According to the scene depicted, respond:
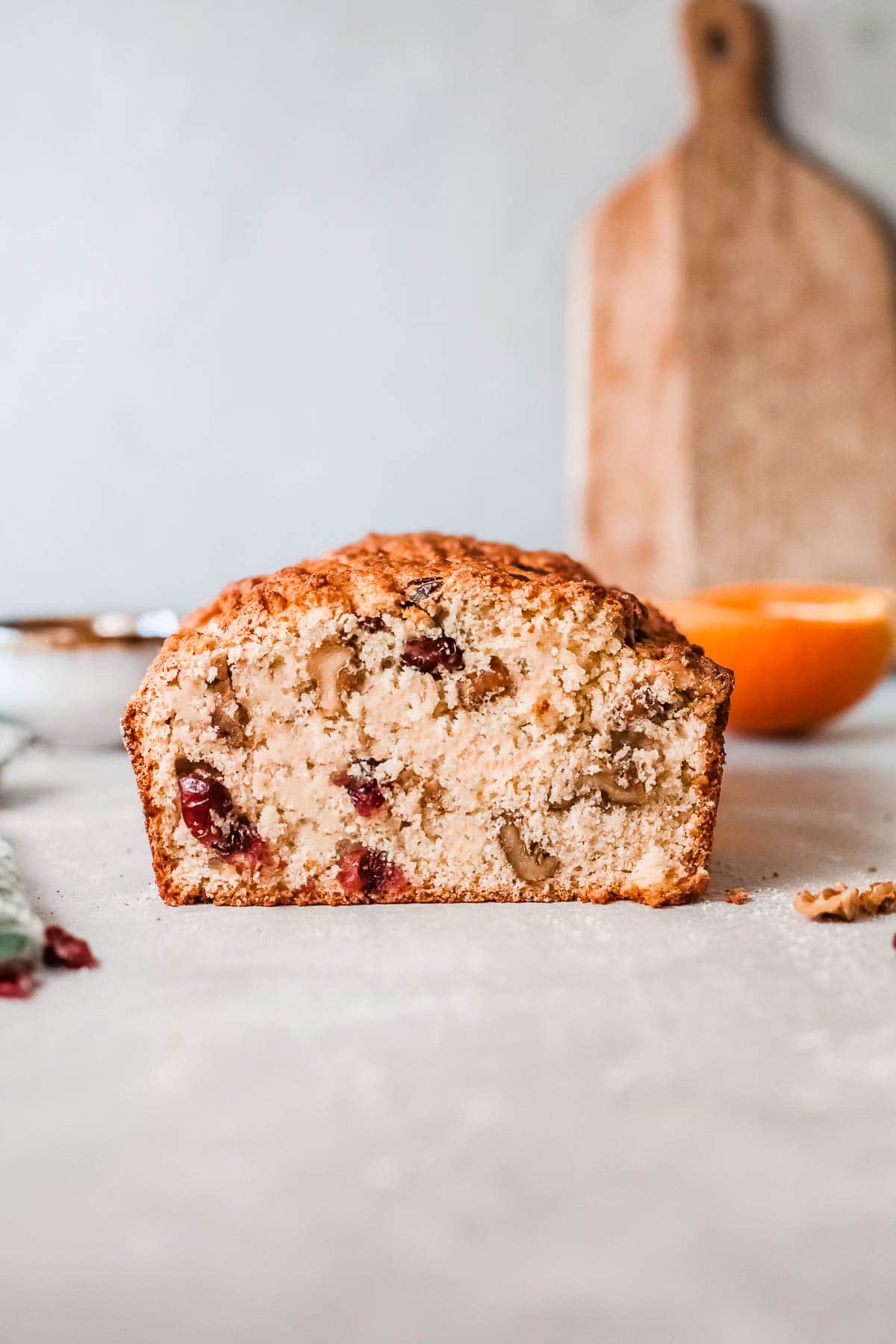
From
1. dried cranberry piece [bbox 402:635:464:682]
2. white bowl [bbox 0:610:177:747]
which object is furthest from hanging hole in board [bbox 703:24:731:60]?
dried cranberry piece [bbox 402:635:464:682]

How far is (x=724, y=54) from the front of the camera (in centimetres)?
404

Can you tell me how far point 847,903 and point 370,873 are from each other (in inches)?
26.3

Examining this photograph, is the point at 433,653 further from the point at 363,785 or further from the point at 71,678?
the point at 71,678

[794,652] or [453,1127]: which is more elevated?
[794,652]

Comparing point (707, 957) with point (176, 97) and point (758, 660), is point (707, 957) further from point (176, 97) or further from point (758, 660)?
point (176, 97)

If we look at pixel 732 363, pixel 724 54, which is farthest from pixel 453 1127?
pixel 724 54

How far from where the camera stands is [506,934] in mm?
1676

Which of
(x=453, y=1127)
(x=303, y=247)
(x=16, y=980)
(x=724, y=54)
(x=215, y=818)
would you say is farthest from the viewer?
(x=303, y=247)

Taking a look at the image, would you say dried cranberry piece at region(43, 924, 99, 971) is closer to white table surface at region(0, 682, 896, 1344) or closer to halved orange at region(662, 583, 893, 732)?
white table surface at region(0, 682, 896, 1344)

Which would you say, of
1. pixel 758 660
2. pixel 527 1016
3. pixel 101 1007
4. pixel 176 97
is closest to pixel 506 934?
pixel 527 1016

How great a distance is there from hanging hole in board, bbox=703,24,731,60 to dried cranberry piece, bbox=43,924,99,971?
3.61 m

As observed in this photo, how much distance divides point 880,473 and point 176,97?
104 inches

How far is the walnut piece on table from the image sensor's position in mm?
1709

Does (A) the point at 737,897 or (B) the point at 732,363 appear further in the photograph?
(B) the point at 732,363
